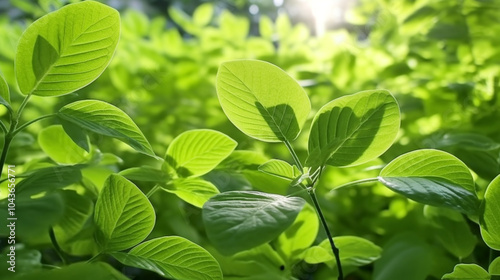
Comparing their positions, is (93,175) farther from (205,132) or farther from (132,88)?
(132,88)

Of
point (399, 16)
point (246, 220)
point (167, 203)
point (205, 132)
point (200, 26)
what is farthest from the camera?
point (200, 26)

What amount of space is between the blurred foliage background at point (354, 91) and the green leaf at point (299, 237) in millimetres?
41

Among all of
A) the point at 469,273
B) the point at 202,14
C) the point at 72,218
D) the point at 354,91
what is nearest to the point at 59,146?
the point at 72,218

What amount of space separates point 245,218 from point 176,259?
0.09 m

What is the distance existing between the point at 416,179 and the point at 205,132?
154 millimetres

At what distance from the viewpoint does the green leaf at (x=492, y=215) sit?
0.32 meters

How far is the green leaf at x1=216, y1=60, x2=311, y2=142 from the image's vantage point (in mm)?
328

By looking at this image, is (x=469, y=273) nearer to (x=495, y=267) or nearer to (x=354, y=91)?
Answer: (x=495, y=267)

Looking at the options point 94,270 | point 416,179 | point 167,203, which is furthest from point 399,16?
point 94,270

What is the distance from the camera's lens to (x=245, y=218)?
27cm

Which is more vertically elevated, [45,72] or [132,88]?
[45,72]

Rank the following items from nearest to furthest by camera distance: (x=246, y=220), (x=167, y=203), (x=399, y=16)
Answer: (x=246, y=220) < (x=167, y=203) < (x=399, y=16)

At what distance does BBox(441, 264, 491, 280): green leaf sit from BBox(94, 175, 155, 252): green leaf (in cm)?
19

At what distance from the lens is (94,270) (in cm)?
27
